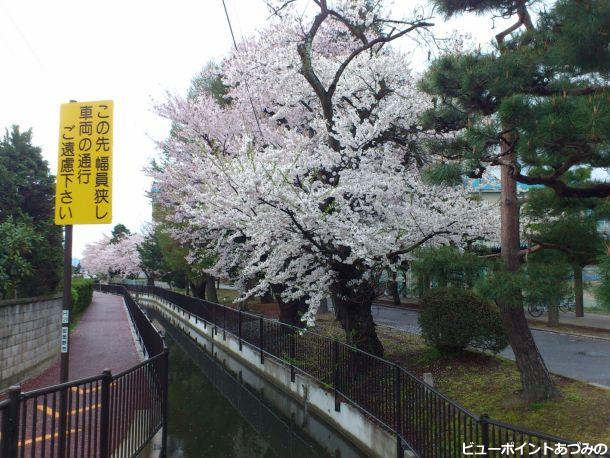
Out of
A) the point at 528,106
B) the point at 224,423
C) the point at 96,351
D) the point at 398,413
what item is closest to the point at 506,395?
the point at 398,413

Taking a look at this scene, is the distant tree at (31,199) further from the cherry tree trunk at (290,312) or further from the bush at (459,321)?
the bush at (459,321)

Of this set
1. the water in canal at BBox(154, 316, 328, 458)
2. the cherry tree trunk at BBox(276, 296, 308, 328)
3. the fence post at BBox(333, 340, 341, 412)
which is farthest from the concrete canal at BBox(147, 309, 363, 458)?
the cherry tree trunk at BBox(276, 296, 308, 328)

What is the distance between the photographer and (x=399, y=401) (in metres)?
5.64

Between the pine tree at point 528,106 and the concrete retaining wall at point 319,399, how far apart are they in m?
2.12

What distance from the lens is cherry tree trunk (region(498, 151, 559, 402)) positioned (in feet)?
21.0

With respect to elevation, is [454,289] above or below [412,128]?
below

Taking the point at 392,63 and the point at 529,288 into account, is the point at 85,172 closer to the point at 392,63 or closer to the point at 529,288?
the point at 529,288

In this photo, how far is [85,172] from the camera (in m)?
6.52

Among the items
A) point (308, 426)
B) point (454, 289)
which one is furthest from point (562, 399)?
point (308, 426)

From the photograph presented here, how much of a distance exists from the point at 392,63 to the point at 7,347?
960 cm

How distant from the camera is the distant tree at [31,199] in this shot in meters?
11.5

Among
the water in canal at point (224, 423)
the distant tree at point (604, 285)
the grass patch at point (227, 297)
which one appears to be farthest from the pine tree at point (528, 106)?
the grass patch at point (227, 297)

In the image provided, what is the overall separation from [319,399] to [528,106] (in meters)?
6.07

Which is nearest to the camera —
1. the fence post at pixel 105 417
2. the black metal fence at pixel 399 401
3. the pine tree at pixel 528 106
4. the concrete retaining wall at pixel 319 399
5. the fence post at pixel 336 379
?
the black metal fence at pixel 399 401
